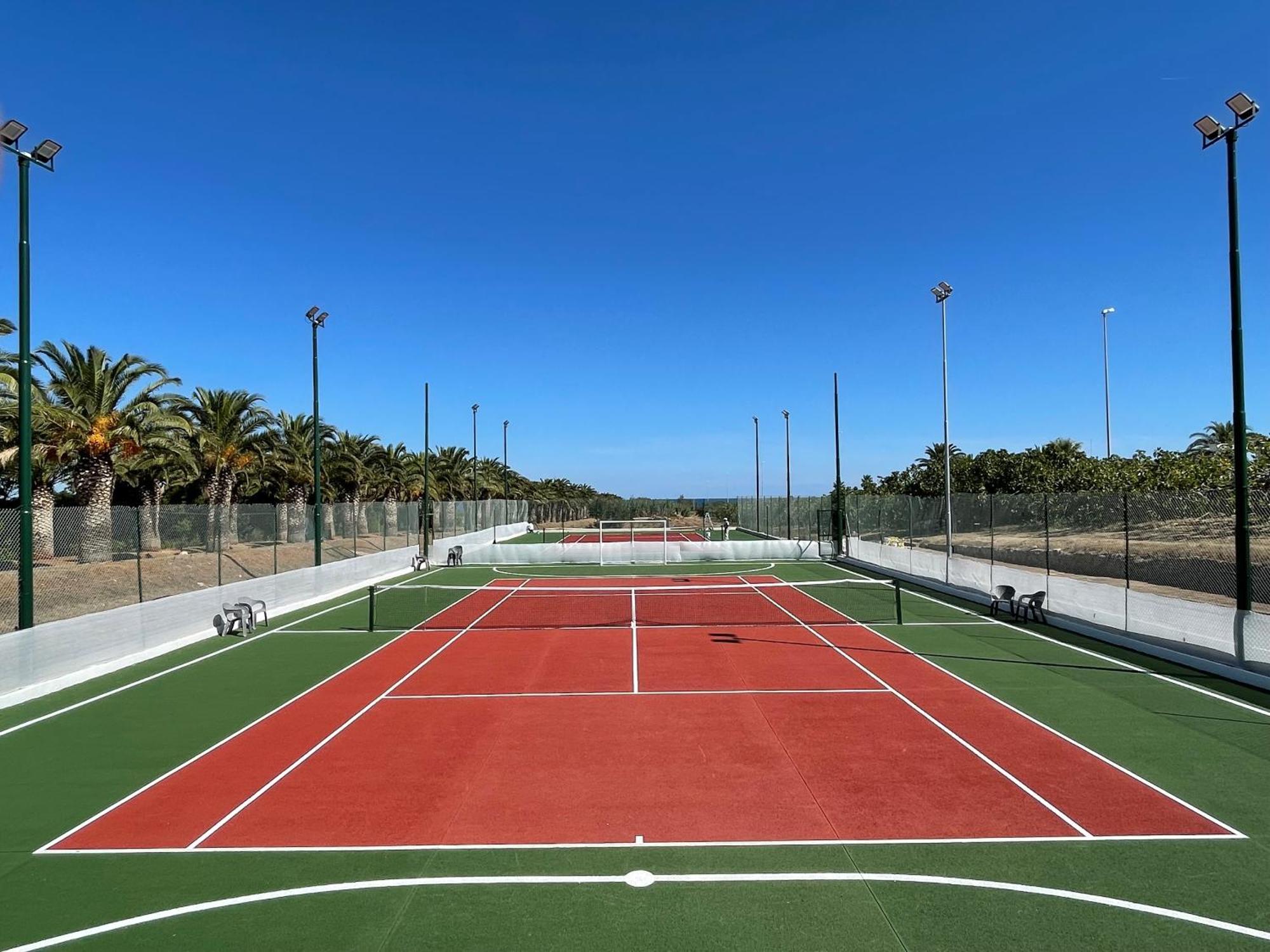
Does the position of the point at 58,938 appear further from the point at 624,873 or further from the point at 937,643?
the point at 937,643

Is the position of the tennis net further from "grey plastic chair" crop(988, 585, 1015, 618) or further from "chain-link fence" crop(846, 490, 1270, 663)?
"chain-link fence" crop(846, 490, 1270, 663)

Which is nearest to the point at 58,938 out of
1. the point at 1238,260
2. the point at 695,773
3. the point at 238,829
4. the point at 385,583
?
the point at 238,829

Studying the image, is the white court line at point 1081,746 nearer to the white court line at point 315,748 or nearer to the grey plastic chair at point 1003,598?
the grey plastic chair at point 1003,598

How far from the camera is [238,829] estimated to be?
25.2 feet

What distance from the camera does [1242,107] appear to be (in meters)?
12.9

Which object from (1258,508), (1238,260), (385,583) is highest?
(1238,260)

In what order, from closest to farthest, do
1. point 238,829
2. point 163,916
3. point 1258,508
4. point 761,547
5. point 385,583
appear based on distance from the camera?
point 163,916, point 238,829, point 1258,508, point 385,583, point 761,547

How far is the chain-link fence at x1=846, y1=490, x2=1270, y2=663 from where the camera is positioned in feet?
50.8

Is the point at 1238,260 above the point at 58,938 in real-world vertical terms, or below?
above

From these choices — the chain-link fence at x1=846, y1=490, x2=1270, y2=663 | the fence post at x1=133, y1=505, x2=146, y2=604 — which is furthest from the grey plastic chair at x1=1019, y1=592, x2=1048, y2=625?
the fence post at x1=133, y1=505, x2=146, y2=604

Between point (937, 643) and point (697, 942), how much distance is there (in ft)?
42.1

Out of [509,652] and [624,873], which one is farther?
[509,652]

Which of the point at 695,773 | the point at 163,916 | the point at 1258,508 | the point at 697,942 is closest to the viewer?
the point at 697,942

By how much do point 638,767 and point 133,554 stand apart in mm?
24711
